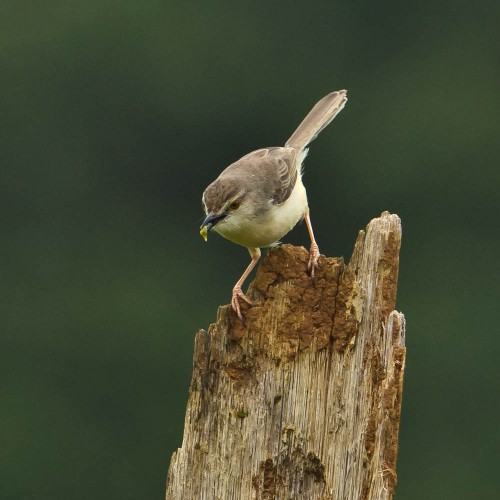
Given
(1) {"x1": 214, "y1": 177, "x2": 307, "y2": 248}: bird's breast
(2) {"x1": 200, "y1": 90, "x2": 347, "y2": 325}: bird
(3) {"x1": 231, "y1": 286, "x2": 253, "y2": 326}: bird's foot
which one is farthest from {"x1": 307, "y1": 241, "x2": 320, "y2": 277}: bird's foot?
(1) {"x1": 214, "y1": 177, "x2": 307, "y2": 248}: bird's breast

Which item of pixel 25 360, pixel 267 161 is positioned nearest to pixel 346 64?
pixel 25 360

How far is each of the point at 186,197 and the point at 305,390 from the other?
34.7 metres

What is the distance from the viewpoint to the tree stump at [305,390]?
879cm

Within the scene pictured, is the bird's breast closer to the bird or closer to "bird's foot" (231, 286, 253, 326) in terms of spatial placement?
the bird

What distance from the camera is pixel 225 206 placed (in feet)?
34.5

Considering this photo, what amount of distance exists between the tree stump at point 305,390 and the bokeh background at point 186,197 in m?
24.2

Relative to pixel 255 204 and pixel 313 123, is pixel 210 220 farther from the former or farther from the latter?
pixel 313 123

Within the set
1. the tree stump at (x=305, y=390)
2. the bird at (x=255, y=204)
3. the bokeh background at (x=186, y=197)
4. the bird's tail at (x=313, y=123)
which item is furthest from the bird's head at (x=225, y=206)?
the bokeh background at (x=186, y=197)

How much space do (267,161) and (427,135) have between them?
106ft

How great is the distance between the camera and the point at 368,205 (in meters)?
41.7

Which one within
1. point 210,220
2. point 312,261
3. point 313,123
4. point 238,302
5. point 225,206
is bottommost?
point 238,302

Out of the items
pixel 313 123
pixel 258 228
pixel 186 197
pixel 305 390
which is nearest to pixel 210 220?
pixel 258 228

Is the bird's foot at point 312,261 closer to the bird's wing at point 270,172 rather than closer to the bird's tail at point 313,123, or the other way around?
the bird's wing at point 270,172

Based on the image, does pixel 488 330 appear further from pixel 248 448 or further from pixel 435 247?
pixel 248 448
